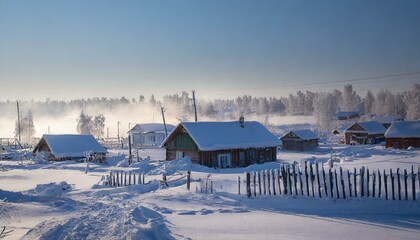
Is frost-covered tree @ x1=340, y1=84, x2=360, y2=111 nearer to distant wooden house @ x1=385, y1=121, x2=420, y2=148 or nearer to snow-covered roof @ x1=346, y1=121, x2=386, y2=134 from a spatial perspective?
snow-covered roof @ x1=346, y1=121, x2=386, y2=134

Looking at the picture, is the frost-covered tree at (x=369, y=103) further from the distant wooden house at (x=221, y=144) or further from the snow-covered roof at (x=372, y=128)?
the distant wooden house at (x=221, y=144)

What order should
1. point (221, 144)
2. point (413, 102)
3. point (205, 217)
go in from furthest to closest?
point (413, 102) → point (221, 144) → point (205, 217)

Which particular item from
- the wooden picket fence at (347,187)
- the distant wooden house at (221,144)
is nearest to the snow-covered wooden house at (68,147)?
the distant wooden house at (221,144)

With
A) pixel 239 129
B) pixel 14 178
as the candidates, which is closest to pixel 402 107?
pixel 239 129

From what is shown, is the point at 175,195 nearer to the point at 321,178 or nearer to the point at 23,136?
the point at 321,178

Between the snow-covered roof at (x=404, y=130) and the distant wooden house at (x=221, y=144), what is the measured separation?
2796 centimetres

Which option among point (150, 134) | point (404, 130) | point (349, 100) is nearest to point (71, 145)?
point (150, 134)

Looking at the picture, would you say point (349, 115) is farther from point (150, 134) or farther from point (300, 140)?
point (150, 134)

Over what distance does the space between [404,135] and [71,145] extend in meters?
47.6

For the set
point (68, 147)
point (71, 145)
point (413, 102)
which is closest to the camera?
point (68, 147)

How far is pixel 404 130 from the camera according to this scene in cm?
5959

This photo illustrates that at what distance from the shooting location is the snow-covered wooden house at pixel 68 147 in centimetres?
4566

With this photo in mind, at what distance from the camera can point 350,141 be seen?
78.2m

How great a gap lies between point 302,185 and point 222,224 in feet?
17.0
